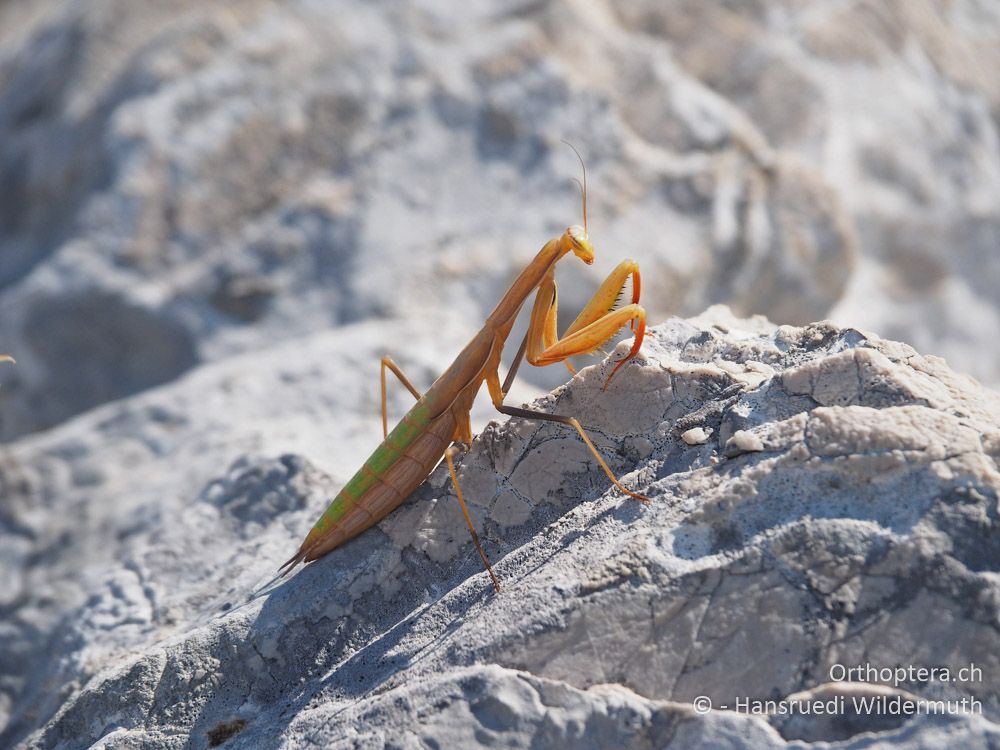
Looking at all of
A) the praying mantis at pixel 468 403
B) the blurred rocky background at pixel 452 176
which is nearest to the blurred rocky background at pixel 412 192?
the blurred rocky background at pixel 452 176

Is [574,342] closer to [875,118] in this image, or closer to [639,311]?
[639,311]

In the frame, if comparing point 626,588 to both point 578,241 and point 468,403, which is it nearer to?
point 468,403

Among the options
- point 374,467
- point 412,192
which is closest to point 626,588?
point 374,467

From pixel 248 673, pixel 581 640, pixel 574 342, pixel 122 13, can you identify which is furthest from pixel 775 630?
pixel 122 13

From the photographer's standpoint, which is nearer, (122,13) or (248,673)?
(248,673)

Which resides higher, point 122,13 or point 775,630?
point 122,13

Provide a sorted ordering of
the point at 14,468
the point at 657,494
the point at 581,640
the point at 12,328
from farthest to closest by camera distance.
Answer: the point at 12,328 → the point at 14,468 → the point at 657,494 → the point at 581,640
